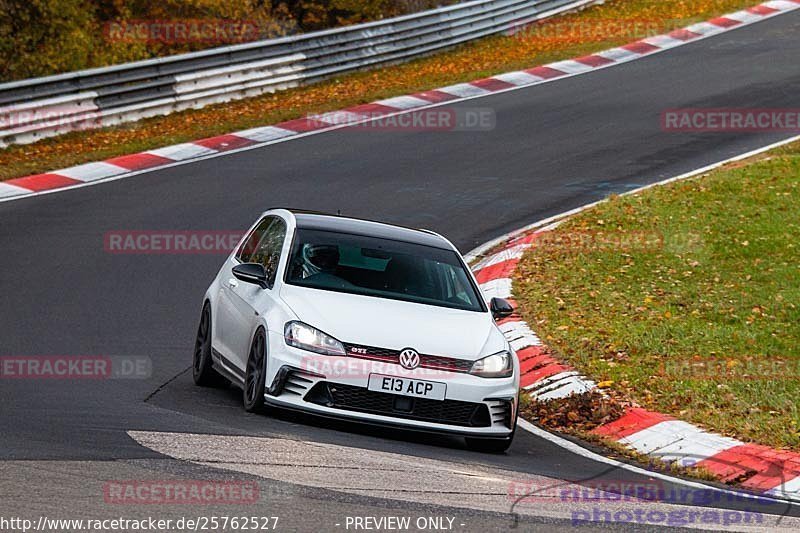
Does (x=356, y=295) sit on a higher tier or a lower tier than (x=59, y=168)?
higher

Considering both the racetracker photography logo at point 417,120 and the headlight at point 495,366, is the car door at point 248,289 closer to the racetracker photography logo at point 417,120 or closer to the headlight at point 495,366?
the headlight at point 495,366

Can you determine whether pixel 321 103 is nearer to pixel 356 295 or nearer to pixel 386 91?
pixel 386 91

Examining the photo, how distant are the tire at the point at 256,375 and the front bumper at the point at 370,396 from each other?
0.11 metres

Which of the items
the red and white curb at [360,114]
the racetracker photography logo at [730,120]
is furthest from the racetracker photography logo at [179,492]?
the racetracker photography logo at [730,120]

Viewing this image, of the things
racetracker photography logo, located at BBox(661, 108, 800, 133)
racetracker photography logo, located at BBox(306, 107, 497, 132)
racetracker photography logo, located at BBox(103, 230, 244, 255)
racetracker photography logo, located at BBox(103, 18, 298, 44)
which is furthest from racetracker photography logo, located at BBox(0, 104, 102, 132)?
racetracker photography logo, located at BBox(661, 108, 800, 133)

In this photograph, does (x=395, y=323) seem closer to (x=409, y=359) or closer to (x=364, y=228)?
(x=409, y=359)

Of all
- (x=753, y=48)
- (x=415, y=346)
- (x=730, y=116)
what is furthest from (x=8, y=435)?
(x=753, y=48)

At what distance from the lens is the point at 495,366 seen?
9500 millimetres

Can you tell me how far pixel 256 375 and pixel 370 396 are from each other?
938 mm

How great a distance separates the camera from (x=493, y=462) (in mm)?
8914

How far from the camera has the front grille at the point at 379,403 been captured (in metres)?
9.12

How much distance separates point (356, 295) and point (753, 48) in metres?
20.7

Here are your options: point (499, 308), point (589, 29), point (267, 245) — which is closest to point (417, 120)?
point (589, 29)

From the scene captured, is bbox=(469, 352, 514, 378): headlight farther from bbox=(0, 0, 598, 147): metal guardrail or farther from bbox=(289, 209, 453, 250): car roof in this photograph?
bbox=(0, 0, 598, 147): metal guardrail
